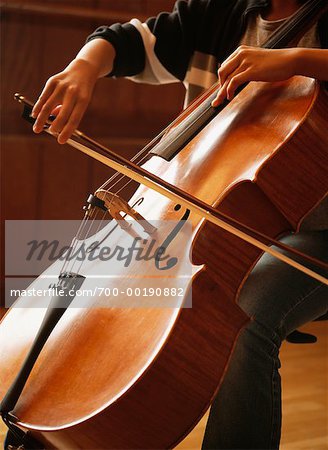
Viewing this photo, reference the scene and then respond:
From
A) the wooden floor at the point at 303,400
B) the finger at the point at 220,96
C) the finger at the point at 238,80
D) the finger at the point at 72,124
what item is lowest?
the wooden floor at the point at 303,400

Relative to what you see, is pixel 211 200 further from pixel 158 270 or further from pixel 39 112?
pixel 39 112

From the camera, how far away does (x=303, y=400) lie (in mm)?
1726

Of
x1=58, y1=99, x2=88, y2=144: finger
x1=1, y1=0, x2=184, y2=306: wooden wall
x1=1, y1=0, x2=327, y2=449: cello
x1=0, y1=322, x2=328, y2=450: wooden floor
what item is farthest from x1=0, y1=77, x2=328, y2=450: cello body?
x1=1, y1=0, x2=184, y2=306: wooden wall

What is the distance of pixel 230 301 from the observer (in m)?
0.82

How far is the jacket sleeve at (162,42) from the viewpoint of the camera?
1234 mm

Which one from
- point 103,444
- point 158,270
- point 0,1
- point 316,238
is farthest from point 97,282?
point 0,1

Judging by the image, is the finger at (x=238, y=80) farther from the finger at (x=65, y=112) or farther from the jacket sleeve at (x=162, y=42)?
the jacket sleeve at (x=162, y=42)

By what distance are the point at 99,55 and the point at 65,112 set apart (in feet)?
0.95

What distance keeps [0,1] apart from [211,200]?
141 centimetres

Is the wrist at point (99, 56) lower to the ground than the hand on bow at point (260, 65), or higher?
lower

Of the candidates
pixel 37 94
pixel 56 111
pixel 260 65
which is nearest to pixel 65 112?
pixel 56 111

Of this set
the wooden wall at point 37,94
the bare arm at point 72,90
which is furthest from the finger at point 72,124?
the wooden wall at point 37,94

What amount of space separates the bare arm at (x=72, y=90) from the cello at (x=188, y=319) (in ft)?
0.14

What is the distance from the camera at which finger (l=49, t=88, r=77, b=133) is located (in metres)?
0.87
